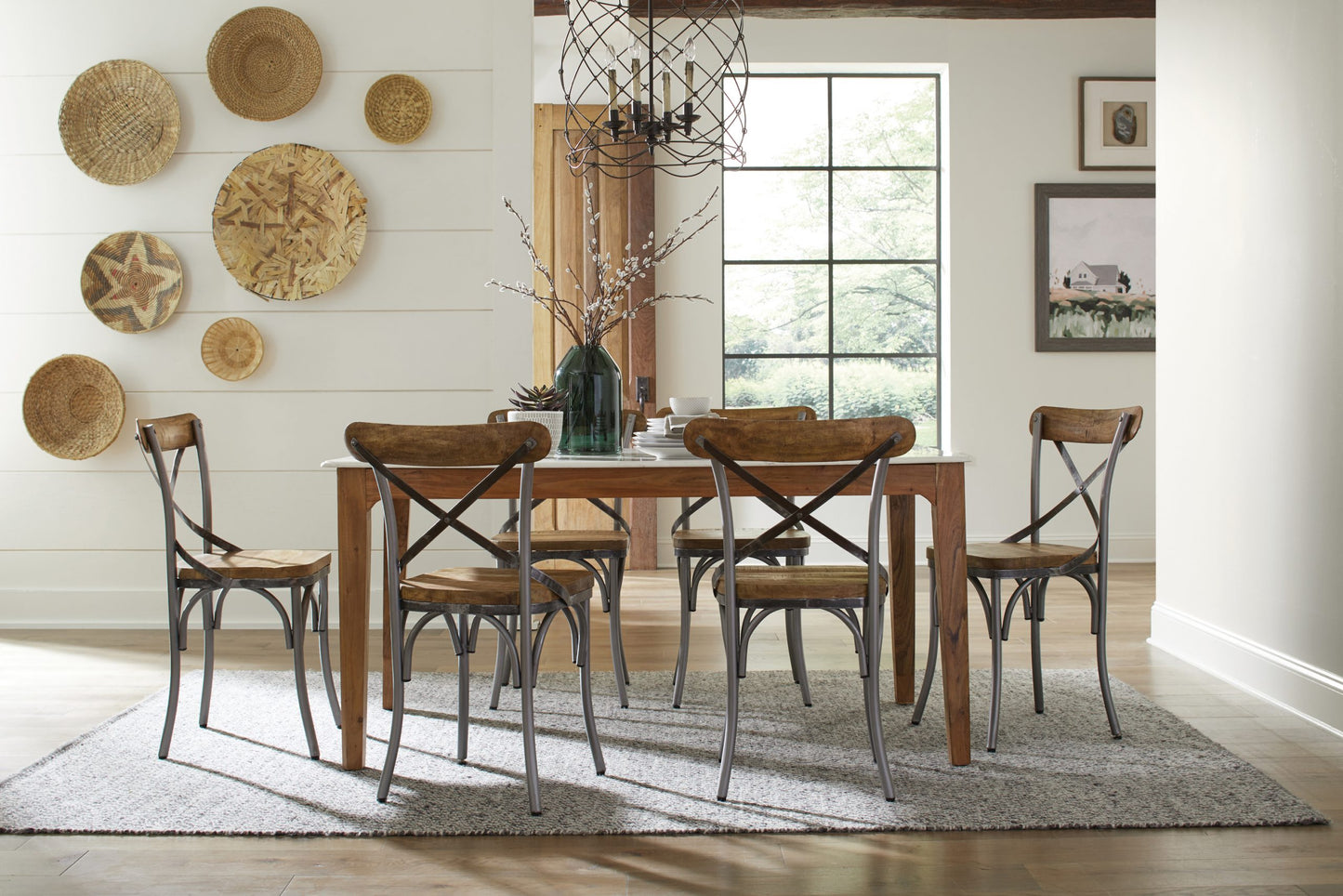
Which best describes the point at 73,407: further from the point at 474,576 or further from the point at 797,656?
the point at 797,656

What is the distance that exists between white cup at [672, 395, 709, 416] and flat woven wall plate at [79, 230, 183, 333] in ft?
6.89

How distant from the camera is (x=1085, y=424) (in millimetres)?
2709

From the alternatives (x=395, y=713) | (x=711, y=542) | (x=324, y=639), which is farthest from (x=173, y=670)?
(x=711, y=542)

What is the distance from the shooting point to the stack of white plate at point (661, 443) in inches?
102

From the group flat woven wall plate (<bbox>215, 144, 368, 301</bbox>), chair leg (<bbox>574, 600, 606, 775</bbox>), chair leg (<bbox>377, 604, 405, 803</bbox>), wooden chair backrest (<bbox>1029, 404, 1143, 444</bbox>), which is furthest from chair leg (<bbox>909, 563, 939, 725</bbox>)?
flat woven wall plate (<bbox>215, 144, 368, 301</bbox>)

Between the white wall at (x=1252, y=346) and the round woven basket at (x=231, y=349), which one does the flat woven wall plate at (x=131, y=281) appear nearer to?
the round woven basket at (x=231, y=349)

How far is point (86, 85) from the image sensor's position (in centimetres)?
384

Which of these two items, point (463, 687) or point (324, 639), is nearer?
point (463, 687)

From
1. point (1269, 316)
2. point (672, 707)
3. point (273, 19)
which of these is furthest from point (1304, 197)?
point (273, 19)

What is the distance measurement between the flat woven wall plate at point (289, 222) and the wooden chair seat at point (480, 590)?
198 cm

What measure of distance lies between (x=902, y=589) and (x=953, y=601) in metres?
0.50

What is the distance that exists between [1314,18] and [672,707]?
8.07 ft

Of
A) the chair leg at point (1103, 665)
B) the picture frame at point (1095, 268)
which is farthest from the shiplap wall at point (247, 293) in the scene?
the picture frame at point (1095, 268)

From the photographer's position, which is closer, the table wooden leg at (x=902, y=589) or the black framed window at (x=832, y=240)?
the table wooden leg at (x=902, y=589)
